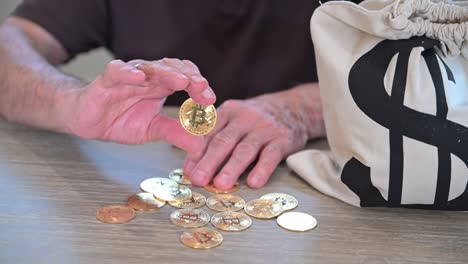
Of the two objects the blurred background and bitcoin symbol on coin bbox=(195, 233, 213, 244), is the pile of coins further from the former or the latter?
the blurred background

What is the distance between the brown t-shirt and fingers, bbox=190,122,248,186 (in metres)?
0.36

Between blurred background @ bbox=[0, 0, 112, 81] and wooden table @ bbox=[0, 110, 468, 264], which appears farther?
blurred background @ bbox=[0, 0, 112, 81]

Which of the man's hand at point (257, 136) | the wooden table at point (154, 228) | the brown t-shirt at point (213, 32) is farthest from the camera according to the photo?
the brown t-shirt at point (213, 32)

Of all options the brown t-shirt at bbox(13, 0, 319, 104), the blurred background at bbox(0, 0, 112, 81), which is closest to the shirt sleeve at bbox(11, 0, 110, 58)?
the brown t-shirt at bbox(13, 0, 319, 104)

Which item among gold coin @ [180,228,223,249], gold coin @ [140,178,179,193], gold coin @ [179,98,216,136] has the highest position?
gold coin @ [179,98,216,136]

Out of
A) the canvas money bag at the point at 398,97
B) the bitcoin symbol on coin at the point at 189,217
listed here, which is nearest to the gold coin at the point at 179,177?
the bitcoin symbol on coin at the point at 189,217

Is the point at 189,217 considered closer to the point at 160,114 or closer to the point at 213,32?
the point at 160,114

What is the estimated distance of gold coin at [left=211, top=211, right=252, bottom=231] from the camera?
76 cm

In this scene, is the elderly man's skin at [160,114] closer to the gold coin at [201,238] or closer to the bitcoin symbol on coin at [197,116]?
the bitcoin symbol on coin at [197,116]

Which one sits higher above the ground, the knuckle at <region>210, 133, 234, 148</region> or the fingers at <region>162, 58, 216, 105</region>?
the fingers at <region>162, 58, 216, 105</region>

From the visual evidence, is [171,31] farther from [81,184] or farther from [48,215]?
[48,215]

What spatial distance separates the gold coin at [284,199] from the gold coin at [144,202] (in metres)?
0.15

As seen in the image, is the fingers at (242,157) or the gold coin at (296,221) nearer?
the gold coin at (296,221)

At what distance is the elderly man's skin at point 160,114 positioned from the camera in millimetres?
838
